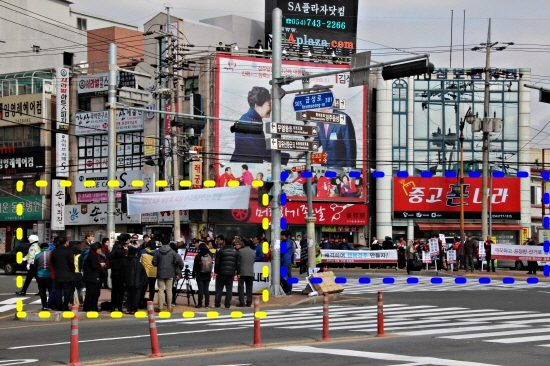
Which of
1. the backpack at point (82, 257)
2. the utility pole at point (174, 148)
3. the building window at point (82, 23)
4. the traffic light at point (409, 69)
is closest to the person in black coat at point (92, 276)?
the backpack at point (82, 257)

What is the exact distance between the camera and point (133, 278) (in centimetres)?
2077

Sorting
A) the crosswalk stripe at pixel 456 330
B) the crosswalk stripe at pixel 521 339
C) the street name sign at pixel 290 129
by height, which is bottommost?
the crosswalk stripe at pixel 456 330

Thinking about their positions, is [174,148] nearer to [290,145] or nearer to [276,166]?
[276,166]

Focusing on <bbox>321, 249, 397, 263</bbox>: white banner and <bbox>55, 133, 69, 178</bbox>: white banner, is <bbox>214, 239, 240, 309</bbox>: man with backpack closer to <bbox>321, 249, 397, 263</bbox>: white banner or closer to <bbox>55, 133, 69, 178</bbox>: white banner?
<bbox>321, 249, 397, 263</bbox>: white banner

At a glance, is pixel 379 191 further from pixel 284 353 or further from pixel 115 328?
pixel 284 353

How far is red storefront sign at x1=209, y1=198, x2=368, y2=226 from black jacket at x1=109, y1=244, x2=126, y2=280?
32738mm

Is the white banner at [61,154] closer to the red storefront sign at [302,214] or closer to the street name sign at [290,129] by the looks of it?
the red storefront sign at [302,214]

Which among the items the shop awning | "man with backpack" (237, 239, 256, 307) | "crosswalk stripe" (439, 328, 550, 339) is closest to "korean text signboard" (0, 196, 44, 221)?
the shop awning

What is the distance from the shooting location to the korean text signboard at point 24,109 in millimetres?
56469

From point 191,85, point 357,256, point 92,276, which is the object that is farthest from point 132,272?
point 191,85

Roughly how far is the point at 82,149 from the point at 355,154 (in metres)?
17.8

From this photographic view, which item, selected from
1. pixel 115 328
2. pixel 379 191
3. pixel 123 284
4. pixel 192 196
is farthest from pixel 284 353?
pixel 379 191

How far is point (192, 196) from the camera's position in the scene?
23.5m

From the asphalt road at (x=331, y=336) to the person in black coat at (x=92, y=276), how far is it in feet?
2.67
